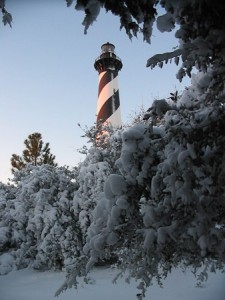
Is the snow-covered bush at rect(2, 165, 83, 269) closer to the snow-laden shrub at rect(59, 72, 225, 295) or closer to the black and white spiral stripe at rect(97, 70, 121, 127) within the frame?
the snow-laden shrub at rect(59, 72, 225, 295)

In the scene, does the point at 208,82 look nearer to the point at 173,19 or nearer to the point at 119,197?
the point at 173,19

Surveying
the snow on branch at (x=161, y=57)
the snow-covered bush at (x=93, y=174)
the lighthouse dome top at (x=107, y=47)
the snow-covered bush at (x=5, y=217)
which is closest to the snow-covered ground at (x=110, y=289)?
the snow-covered bush at (x=93, y=174)

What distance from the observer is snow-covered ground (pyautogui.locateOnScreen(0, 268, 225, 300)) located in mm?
6602

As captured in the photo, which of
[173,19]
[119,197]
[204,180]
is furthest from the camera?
[119,197]

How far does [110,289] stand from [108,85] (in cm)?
1976

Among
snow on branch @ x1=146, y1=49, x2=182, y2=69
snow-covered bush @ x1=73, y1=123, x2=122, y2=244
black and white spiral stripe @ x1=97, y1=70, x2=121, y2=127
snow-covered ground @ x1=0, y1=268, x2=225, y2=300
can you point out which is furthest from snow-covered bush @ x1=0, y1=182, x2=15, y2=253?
black and white spiral stripe @ x1=97, y1=70, x2=121, y2=127

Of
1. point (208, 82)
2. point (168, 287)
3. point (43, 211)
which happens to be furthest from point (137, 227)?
point (43, 211)

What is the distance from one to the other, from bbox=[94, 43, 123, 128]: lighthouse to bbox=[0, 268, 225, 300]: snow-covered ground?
1539cm

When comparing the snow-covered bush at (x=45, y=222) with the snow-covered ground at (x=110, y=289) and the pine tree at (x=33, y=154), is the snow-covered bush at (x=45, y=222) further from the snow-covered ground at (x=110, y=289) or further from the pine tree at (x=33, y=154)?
the pine tree at (x=33, y=154)

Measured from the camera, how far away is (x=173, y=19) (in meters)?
2.62

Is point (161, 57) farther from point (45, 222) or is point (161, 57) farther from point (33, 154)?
point (33, 154)

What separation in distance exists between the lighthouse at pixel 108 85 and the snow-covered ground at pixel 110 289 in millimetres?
15390

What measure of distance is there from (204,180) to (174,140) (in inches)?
20.2

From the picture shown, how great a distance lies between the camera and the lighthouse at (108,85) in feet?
77.8
